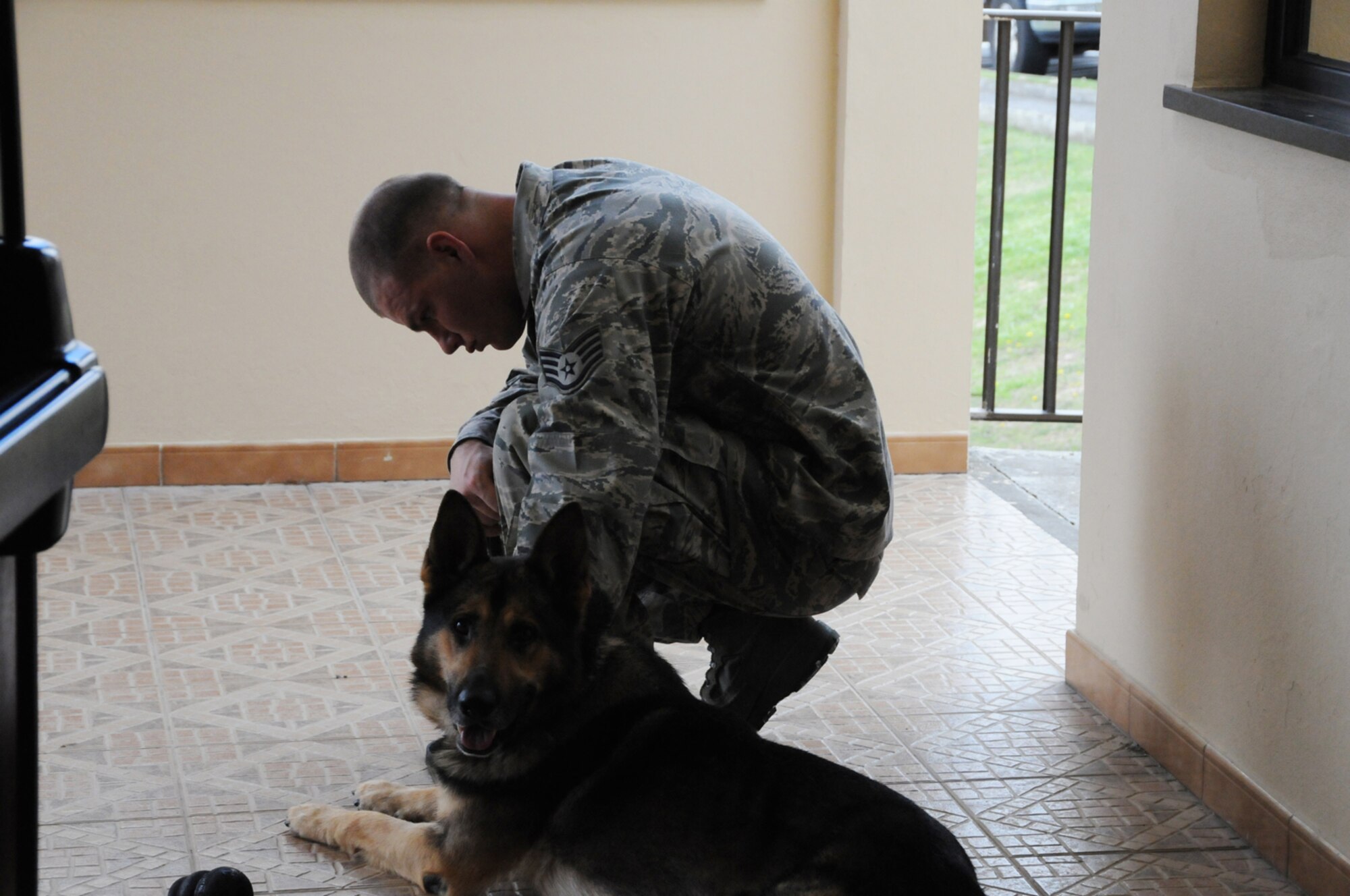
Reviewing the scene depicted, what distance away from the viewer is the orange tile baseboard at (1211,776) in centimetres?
241

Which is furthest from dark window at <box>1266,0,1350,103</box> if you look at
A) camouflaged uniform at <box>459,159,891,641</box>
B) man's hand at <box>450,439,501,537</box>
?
man's hand at <box>450,439,501,537</box>

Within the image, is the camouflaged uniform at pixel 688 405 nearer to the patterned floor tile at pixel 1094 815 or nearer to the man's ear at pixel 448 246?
the man's ear at pixel 448 246

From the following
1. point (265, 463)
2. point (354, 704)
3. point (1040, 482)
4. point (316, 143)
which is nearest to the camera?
point (354, 704)

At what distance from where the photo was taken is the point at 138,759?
288cm

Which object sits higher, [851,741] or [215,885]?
[215,885]

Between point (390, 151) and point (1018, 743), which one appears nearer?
point (1018, 743)

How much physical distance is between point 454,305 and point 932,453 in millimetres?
2866

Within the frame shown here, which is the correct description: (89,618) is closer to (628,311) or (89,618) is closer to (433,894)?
(433,894)

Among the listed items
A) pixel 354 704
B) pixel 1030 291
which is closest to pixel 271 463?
pixel 354 704

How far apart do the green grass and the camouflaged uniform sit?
3.14 m

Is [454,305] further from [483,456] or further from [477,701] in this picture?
[477,701]

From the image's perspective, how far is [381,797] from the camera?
2648 mm

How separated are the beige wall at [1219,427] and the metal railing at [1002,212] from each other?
6.47 feet

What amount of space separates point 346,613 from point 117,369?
5.20ft
